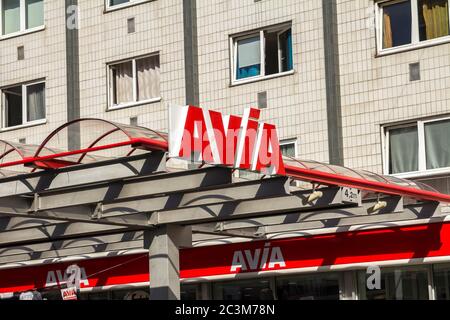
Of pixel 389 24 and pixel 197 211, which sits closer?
pixel 197 211

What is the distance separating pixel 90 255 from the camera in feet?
83.4

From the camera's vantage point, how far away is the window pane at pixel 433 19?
70.3 feet

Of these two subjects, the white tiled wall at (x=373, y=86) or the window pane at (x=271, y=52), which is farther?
the window pane at (x=271, y=52)

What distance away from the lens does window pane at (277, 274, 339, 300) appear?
22031 millimetres

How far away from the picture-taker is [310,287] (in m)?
22.4

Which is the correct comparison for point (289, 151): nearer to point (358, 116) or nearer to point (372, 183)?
point (358, 116)

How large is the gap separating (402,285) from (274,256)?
9.59 ft

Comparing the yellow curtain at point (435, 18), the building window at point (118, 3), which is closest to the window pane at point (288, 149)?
the yellow curtain at point (435, 18)

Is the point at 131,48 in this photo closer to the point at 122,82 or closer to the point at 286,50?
the point at 122,82

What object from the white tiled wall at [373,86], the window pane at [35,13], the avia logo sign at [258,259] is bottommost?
the avia logo sign at [258,259]

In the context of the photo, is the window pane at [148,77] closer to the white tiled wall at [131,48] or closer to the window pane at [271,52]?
the white tiled wall at [131,48]

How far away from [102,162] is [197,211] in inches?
99.3

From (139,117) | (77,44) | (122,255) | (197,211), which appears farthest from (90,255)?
(197,211)

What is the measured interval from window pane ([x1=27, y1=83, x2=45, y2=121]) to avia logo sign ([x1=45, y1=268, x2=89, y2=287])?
421 centimetres
